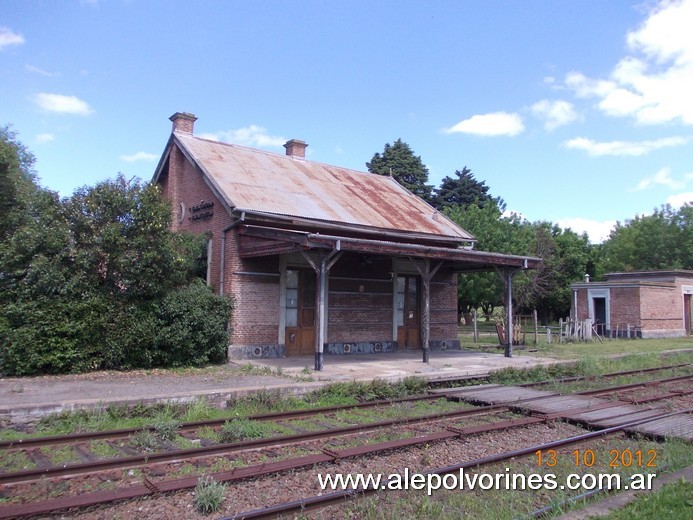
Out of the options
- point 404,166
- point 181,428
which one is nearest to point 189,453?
point 181,428

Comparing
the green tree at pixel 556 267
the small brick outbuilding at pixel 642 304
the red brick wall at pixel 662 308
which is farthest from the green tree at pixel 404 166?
the red brick wall at pixel 662 308

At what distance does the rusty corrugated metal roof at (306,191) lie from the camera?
53.5 feet

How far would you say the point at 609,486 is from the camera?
5.40 m

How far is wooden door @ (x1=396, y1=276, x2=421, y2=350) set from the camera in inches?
732

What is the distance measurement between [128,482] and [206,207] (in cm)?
1188

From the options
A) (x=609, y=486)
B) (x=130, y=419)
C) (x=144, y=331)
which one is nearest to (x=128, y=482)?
(x=130, y=419)

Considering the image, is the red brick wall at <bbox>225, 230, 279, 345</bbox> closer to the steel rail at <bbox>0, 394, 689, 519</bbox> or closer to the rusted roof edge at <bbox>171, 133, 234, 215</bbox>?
the rusted roof edge at <bbox>171, 133, 234, 215</bbox>

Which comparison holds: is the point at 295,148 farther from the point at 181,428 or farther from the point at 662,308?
the point at 662,308

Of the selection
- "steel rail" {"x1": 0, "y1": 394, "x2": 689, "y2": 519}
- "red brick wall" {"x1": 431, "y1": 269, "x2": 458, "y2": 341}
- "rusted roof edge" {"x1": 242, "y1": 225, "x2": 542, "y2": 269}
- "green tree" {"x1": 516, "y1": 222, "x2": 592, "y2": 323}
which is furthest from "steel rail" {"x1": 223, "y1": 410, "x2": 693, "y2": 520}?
"green tree" {"x1": 516, "y1": 222, "x2": 592, "y2": 323}

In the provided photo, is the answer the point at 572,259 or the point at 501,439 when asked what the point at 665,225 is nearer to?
the point at 572,259

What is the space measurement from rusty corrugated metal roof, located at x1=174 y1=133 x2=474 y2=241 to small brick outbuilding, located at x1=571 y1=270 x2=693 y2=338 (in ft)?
43.0

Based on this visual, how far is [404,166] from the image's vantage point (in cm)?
4378

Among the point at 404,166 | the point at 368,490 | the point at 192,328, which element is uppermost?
the point at 404,166

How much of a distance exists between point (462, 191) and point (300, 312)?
3336cm
